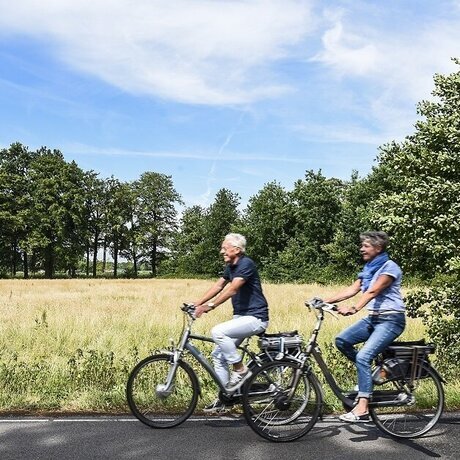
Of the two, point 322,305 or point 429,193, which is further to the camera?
point 429,193

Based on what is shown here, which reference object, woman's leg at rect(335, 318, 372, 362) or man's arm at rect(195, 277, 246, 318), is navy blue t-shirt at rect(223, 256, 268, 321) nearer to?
man's arm at rect(195, 277, 246, 318)

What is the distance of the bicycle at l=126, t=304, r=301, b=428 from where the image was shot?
18.9 ft

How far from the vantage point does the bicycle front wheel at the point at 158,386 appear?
579 cm

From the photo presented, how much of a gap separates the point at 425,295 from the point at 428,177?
1841mm

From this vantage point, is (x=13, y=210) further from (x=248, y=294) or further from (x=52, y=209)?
(x=248, y=294)

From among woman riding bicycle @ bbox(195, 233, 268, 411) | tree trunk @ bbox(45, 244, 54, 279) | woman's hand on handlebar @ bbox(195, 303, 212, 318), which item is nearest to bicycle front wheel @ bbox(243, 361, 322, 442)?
woman riding bicycle @ bbox(195, 233, 268, 411)

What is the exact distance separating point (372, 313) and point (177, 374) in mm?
2048

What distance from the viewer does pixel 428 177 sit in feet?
27.9

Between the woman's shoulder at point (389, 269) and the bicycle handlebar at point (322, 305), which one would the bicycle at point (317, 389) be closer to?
the bicycle handlebar at point (322, 305)

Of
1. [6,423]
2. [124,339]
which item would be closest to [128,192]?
[124,339]

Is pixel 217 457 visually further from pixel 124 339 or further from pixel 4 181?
Result: pixel 4 181

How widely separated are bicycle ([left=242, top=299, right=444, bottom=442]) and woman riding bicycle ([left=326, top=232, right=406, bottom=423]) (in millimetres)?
145

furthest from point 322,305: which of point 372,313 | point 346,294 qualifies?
point 372,313

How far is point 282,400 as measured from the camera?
5.62 metres
